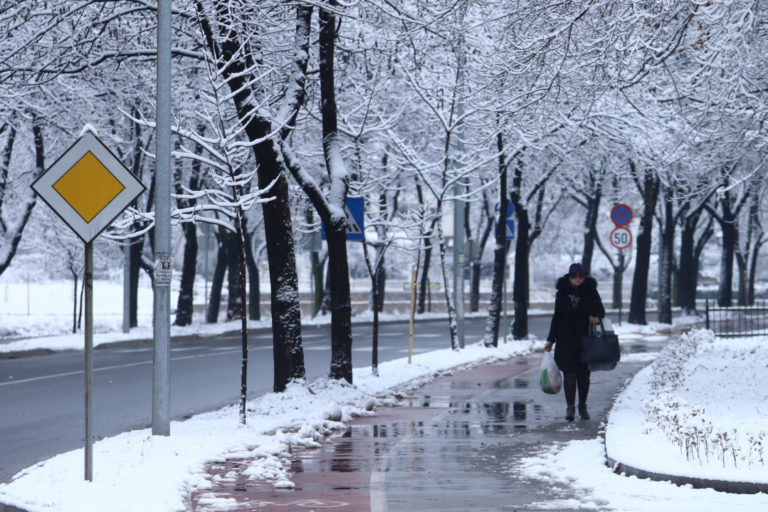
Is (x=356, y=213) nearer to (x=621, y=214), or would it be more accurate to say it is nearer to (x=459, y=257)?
(x=459, y=257)

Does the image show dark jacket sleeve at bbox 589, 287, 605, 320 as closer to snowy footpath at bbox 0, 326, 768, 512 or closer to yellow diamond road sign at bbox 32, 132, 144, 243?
snowy footpath at bbox 0, 326, 768, 512

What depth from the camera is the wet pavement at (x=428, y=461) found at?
8508 mm

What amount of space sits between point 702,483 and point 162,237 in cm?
555

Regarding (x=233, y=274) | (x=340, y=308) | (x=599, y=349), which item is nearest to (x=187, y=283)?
(x=233, y=274)

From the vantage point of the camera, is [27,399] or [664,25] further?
[27,399]

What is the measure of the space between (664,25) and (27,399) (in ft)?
34.2

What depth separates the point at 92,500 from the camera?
792 centimetres

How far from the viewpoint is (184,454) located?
10.2 m

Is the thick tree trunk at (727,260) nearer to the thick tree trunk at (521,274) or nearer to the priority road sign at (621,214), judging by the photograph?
the thick tree trunk at (521,274)

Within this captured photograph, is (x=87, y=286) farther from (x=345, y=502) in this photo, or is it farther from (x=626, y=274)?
(x=626, y=274)

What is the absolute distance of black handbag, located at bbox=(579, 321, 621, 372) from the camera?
1322 cm

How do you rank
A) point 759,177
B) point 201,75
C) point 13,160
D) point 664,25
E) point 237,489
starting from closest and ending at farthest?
point 237,489, point 664,25, point 201,75, point 759,177, point 13,160

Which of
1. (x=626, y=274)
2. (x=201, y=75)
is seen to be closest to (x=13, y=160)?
(x=201, y=75)

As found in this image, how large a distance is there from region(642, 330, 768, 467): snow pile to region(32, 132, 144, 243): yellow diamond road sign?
16.9 ft
